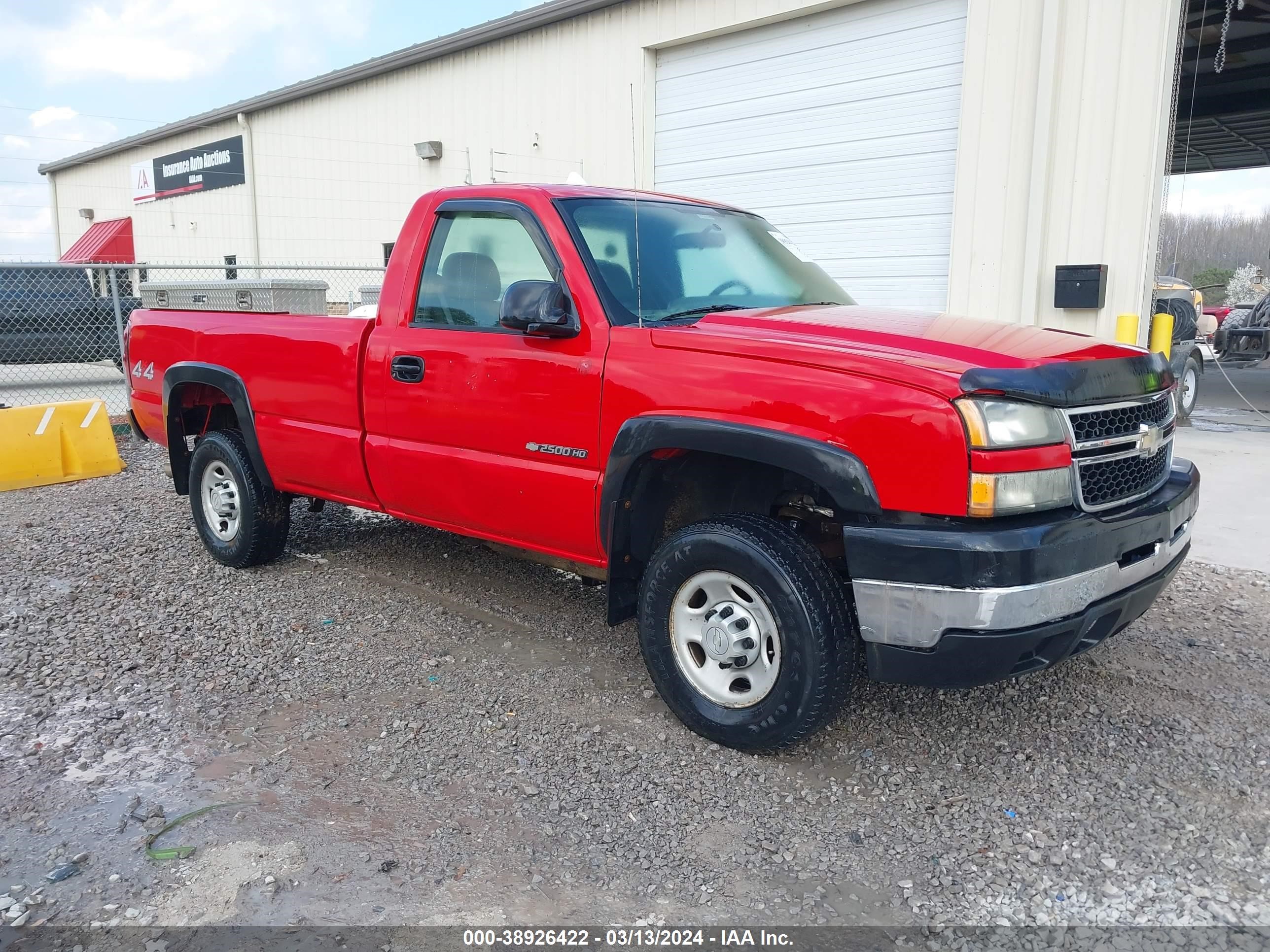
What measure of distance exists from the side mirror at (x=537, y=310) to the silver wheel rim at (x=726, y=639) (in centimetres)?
106

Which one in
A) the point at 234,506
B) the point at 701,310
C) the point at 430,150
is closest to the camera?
the point at 701,310

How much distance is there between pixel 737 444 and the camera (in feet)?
10.4

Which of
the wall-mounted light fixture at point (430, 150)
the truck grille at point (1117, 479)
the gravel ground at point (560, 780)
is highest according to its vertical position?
the wall-mounted light fixture at point (430, 150)

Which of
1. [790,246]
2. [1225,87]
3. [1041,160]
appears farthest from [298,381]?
[1225,87]

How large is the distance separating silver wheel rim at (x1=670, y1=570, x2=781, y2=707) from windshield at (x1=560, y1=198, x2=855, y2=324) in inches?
41.3

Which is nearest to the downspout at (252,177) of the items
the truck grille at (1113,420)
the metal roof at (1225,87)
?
the metal roof at (1225,87)

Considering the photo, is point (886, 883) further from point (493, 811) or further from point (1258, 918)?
point (493, 811)

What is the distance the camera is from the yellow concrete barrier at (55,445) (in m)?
7.66

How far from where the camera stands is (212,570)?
5566 millimetres

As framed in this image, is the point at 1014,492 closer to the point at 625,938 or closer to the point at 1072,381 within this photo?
the point at 1072,381

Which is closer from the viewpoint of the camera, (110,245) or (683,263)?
(683,263)

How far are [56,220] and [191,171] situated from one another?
12818 mm

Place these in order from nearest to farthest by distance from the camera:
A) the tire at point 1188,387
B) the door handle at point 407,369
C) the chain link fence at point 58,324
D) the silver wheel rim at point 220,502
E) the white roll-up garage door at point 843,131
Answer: the door handle at point 407,369 < the silver wheel rim at point 220,502 < the white roll-up garage door at point 843,131 < the tire at point 1188,387 < the chain link fence at point 58,324

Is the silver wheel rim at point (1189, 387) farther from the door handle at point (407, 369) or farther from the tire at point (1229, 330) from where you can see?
the door handle at point (407, 369)
